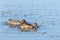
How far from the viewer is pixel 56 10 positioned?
6.53 feet

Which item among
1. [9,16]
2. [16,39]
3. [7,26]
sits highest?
[9,16]

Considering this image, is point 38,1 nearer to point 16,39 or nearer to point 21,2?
point 21,2

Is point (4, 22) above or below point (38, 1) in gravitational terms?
below

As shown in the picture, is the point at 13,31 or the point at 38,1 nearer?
the point at 13,31

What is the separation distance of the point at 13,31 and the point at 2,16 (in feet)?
0.83

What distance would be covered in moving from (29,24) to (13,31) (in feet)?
0.76

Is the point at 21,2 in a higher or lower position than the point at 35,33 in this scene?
higher

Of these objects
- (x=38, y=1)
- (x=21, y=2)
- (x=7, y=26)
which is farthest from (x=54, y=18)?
(x=7, y=26)

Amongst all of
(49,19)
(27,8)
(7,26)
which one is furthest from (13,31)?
(49,19)

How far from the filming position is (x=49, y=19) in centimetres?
195

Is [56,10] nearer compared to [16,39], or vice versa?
[16,39]

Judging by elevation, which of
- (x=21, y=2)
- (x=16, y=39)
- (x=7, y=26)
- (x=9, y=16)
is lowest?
(x=16, y=39)

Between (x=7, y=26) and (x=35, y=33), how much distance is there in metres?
0.38

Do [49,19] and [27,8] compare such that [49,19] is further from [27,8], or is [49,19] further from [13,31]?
Answer: [13,31]
